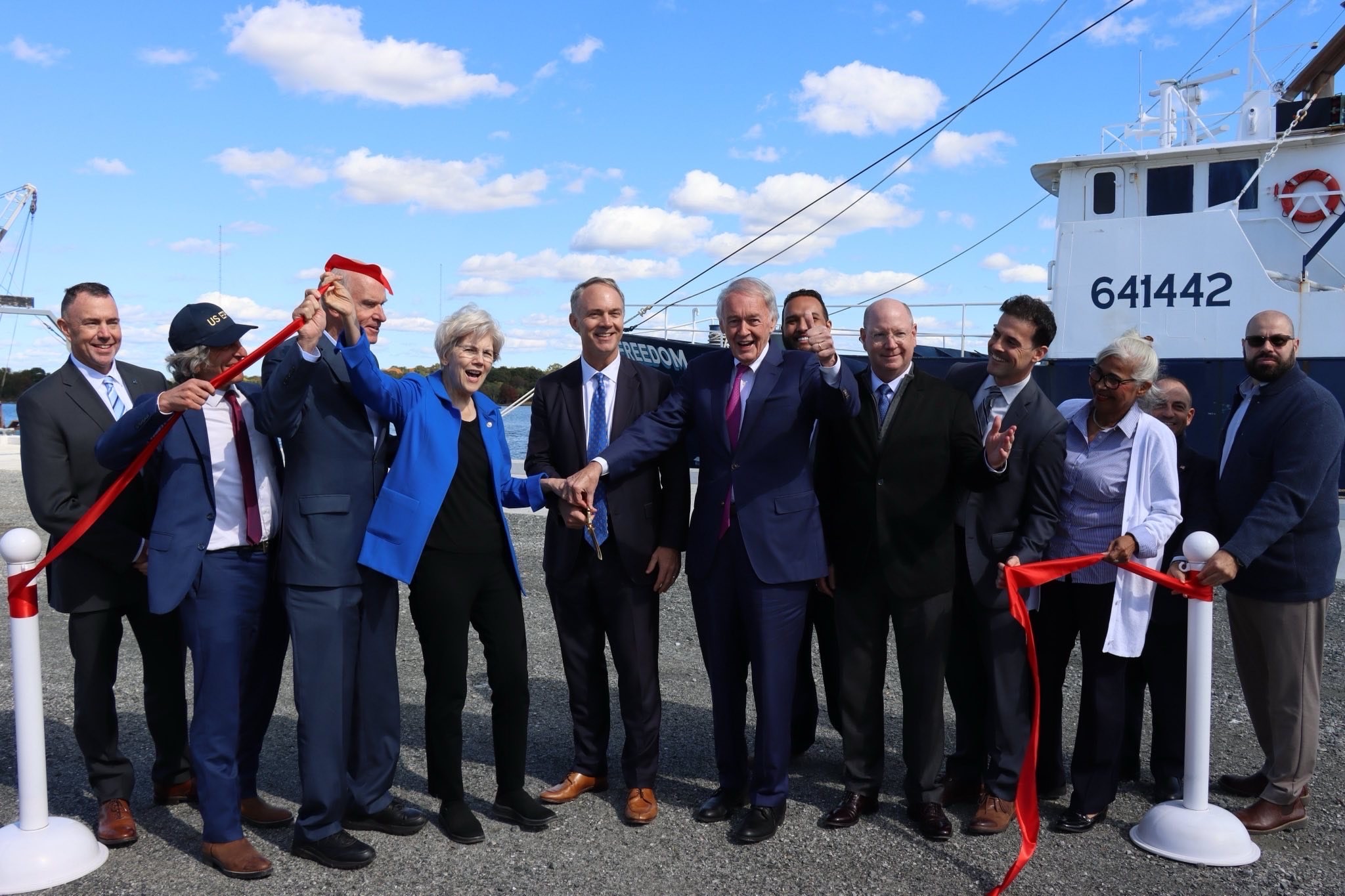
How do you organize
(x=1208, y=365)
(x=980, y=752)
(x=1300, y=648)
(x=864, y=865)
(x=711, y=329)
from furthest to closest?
(x=711, y=329) → (x=1208, y=365) → (x=980, y=752) → (x=1300, y=648) → (x=864, y=865)

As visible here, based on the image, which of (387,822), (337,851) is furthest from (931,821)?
(337,851)

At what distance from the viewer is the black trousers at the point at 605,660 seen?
3.89 m

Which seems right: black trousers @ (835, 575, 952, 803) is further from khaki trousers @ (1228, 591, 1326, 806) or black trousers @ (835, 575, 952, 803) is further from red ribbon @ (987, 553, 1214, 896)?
→ khaki trousers @ (1228, 591, 1326, 806)

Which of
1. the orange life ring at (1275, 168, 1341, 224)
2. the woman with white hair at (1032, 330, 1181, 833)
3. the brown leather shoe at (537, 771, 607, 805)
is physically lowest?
the brown leather shoe at (537, 771, 607, 805)

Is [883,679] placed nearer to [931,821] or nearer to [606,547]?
[931,821]

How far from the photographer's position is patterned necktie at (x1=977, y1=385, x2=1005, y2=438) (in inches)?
153

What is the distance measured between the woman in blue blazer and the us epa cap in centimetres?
41

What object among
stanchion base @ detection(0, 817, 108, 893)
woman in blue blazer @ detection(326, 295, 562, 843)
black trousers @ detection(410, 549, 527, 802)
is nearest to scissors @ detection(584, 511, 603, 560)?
woman in blue blazer @ detection(326, 295, 562, 843)

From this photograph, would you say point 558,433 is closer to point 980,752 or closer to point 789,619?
point 789,619

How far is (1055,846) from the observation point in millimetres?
3484

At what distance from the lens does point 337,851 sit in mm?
3312

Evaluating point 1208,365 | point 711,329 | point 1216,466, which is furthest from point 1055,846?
point 711,329

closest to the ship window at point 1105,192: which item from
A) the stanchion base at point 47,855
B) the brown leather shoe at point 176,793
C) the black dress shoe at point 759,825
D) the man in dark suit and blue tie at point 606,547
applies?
the man in dark suit and blue tie at point 606,547

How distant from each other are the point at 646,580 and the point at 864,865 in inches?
51.5
